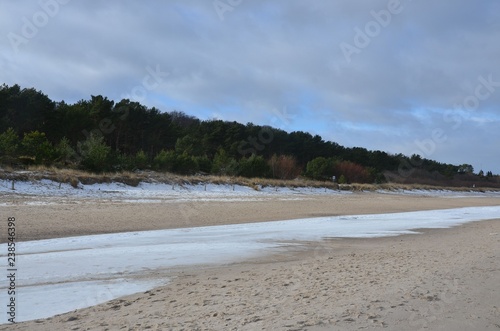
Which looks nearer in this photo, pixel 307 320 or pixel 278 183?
pixel 307 320

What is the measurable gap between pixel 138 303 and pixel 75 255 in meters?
4.68

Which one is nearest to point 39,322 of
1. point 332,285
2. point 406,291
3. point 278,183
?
point 332,285

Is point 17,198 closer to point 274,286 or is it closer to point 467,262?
point 274,286

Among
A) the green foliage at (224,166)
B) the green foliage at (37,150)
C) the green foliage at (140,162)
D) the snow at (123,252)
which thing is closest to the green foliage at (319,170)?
the green foliage at (224,166)

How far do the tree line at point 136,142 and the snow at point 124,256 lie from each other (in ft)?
60.0

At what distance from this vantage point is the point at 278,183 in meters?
41.9

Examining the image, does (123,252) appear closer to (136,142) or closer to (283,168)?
(283,168)

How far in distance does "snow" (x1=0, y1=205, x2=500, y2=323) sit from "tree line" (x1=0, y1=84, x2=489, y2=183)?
18.3 m

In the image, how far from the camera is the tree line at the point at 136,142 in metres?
32.2

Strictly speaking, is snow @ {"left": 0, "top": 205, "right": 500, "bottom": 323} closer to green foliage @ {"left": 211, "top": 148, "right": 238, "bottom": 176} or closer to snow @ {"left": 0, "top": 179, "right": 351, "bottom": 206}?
snow @ {"left": 0, "top": 179, "right": 351, "bottom": 206}

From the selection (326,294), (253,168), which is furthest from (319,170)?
(326,294)

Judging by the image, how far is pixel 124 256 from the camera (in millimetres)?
10852

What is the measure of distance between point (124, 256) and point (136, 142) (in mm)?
46287

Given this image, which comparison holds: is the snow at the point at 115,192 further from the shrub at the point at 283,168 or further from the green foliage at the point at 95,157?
the shrub at the point at 283,168
